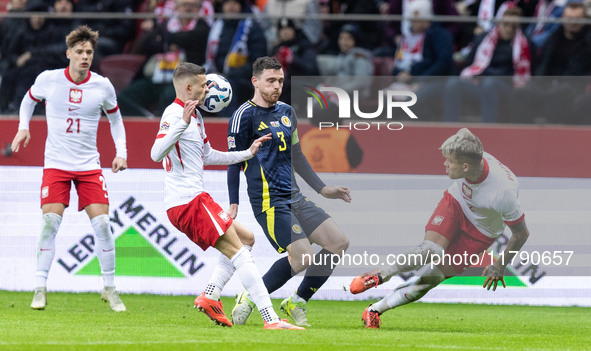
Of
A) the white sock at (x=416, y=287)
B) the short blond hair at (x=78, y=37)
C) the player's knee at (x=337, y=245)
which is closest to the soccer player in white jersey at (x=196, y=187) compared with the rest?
the player's knee at (x=337, y=245)

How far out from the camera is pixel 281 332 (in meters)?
7.08

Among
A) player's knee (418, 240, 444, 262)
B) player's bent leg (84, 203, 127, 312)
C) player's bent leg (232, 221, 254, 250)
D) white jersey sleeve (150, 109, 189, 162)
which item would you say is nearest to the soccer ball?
white jersey sleeve (150, 109, 189, 162)

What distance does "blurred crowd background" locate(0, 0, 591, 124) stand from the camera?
36.0 feet

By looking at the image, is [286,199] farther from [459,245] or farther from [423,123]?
[423,123]

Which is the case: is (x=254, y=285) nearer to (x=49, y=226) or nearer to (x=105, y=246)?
(x=105, y=246)

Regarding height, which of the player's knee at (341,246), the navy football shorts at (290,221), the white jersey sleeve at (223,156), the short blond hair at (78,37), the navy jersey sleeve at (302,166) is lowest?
the player's knee at (341,246)

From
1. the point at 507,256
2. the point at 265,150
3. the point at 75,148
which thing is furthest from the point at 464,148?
the point at 75,148

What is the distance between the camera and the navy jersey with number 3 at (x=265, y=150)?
8344mm

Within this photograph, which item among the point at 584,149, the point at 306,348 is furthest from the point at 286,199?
the point at 584,149

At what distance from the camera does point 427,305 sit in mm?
10898

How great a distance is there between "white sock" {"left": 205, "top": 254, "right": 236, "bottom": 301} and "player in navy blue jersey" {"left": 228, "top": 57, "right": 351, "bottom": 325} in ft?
0.75

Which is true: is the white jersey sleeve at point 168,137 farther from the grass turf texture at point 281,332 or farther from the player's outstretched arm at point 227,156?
the grass turf texture at point 281,332

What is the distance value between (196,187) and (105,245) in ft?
6.70

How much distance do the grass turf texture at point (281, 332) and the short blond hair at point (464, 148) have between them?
1.45 m
